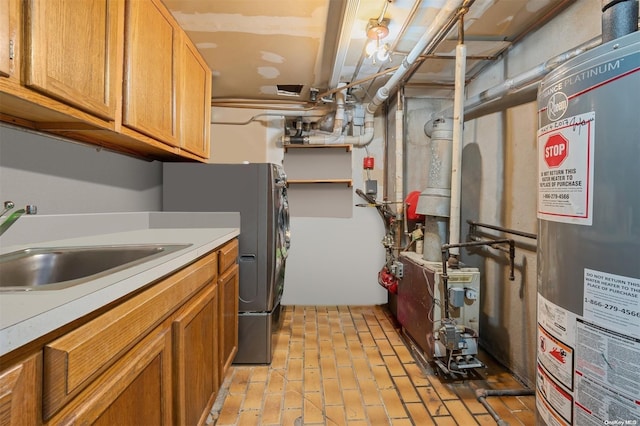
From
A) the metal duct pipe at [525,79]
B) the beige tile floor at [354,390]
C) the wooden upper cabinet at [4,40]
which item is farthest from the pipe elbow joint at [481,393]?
the wooden upper cabinet at [4,40]

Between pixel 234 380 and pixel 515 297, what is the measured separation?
6.08ft

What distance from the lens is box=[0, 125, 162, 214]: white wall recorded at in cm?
117

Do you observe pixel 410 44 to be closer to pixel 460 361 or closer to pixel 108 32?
pixel 108 32

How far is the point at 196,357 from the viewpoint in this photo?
122cm

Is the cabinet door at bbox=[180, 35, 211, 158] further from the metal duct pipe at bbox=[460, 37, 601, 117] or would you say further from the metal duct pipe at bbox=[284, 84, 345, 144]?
the metal duct pipe at bbox=[460, 37, 601, 117]

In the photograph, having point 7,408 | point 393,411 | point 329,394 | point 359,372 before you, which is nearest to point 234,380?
point 329,394

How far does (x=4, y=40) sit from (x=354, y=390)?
208cm

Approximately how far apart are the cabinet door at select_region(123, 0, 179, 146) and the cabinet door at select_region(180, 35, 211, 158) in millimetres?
125

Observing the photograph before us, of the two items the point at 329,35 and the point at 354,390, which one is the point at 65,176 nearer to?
the point at 329,35

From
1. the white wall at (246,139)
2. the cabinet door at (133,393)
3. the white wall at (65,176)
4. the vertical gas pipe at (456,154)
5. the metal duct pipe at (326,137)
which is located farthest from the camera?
the white wall at (246,139)

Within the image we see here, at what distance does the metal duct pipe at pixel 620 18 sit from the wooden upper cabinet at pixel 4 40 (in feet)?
5.34

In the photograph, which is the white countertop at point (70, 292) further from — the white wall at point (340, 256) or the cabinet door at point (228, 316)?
the white wall at point (340, 256)

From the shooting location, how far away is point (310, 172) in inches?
124

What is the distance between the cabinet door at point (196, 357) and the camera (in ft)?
3.38
